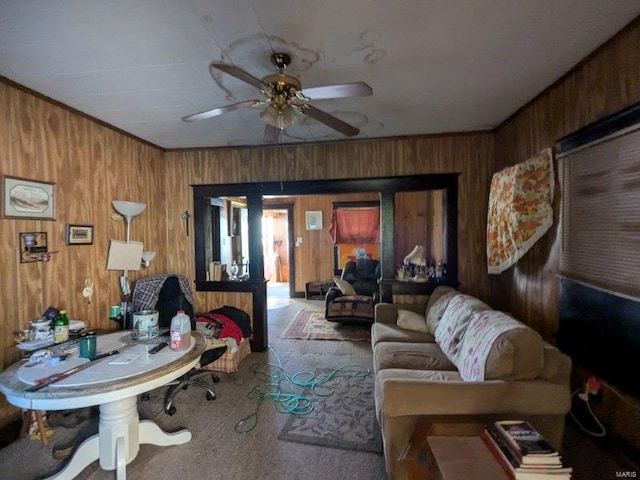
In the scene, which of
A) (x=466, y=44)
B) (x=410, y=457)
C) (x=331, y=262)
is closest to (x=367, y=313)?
(x=331, y=262)

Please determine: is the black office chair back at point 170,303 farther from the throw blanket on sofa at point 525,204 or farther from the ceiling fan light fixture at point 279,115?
the throw blanket on sofa at point 525,204

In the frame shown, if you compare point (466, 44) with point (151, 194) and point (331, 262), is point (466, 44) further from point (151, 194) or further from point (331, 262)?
point (331, 262)

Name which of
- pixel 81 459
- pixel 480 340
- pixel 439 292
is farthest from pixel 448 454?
pixel 439 292

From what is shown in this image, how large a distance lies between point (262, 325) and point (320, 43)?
3052 millimetres

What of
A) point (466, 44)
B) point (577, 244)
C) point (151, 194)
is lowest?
point (577, 244)

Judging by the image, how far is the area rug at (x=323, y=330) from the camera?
171 inches

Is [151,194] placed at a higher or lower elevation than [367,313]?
higher

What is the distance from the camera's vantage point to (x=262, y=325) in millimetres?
3865

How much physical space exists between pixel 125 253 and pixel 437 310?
313cm

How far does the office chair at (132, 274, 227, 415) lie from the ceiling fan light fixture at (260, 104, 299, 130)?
2014 mm

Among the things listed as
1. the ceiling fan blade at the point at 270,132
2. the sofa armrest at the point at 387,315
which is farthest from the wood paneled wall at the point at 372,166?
the ceiling fan blade at the point at 270,132

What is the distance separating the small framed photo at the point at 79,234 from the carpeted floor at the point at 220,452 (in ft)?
4.75

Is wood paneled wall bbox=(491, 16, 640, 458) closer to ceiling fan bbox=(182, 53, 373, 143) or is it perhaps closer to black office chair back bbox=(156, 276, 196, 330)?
ceiling fan bbox=(182, 53, 373, 143)

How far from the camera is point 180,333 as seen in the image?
6.78 ft
